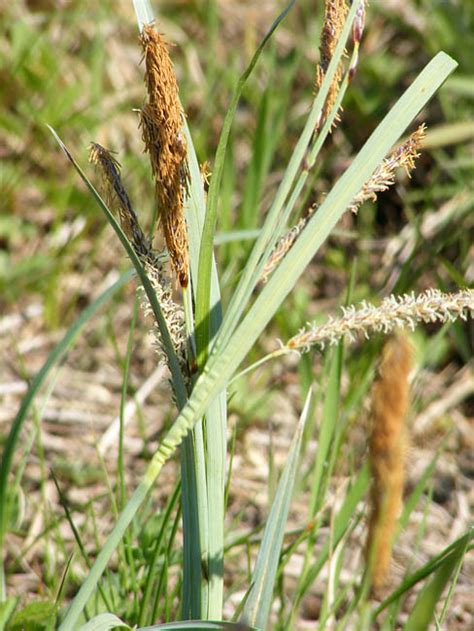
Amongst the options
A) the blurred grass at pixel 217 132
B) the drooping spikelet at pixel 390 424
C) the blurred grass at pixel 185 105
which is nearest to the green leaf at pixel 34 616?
the drooping spikelet at pixel 390 424

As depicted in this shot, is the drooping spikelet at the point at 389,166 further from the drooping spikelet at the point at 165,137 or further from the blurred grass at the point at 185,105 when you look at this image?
the blurred grass at the point at 185,105

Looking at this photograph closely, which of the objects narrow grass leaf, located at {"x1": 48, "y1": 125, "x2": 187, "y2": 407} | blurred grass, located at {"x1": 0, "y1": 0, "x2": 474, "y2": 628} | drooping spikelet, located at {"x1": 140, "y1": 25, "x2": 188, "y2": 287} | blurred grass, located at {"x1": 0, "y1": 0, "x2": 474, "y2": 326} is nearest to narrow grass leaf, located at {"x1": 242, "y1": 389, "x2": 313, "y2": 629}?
narrow grass leaf, located at {"x1": 48, "y1": 125, "x2": 187, "y2": 407}

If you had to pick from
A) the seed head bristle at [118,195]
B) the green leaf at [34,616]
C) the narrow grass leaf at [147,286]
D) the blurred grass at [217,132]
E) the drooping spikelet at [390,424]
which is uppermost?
the blurred grass at [217,132]

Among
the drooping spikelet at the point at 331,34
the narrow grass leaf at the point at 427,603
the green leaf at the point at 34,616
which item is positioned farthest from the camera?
the green leaf at the point at 34,616

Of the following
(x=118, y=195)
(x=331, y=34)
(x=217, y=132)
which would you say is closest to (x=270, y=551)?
(x=118, y=195)

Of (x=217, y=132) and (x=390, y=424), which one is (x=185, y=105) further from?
(x=390, y=424)

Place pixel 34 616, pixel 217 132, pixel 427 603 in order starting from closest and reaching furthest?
1. pixel 427 603
2. pixel 34 616
3. pixel 217 132

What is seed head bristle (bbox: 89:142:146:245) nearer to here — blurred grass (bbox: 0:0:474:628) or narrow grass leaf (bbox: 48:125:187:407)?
narrow grass leaf (bbox: 48:125:187:407)
